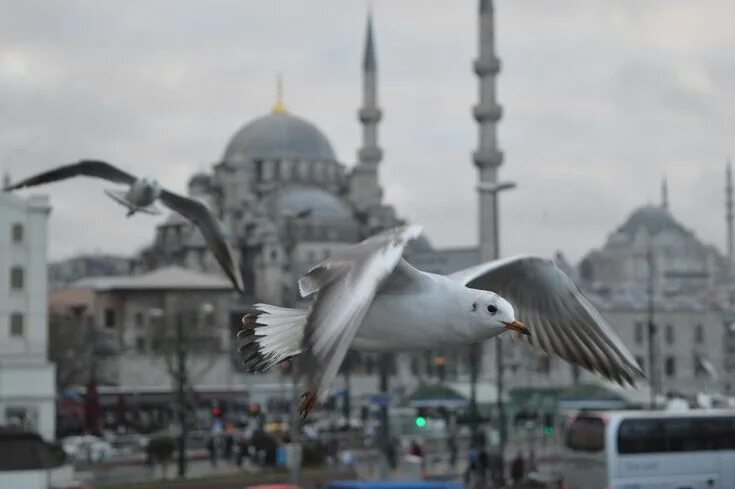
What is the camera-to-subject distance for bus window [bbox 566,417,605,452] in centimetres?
2402

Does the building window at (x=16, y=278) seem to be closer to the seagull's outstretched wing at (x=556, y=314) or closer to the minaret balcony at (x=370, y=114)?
the seagull's outstretched wing at (x=556, y=314)

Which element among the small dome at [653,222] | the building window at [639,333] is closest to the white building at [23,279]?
the building window at [639,333]

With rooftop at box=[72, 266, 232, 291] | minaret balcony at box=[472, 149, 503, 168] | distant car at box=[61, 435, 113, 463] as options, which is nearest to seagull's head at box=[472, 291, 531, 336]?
distant car at box=[61, 435, 113, 463]

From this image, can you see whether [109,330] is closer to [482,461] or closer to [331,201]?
[331,201]

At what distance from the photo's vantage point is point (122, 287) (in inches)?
3164

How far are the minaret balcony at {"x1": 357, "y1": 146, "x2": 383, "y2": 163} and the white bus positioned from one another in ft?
262

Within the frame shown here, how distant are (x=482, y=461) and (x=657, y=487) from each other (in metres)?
5.03

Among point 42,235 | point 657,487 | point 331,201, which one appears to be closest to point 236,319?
point 331,201

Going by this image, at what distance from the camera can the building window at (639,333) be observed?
93125mm

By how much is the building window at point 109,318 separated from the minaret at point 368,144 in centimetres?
2355

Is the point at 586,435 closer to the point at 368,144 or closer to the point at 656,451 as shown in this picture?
the point at 656,451

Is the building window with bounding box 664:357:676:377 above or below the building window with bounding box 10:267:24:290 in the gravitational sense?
below

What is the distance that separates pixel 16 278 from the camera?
4753cm

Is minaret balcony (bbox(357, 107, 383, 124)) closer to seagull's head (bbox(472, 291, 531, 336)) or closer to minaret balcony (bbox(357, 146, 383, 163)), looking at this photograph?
minaret balcony (bbox(357, 146, 383, 163))
